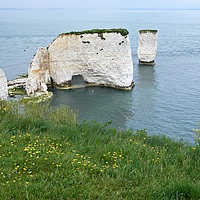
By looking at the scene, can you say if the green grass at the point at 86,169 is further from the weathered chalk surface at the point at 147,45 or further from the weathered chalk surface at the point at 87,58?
the weathered chalk surface at the point at 147,45

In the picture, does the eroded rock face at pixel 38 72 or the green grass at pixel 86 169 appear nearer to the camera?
the green grass at pixel 86 169

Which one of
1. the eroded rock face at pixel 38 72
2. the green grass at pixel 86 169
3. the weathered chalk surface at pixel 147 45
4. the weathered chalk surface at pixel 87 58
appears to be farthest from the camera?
the weathered chalk surface at pixel 147 45

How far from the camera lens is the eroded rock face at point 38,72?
31.4 meters

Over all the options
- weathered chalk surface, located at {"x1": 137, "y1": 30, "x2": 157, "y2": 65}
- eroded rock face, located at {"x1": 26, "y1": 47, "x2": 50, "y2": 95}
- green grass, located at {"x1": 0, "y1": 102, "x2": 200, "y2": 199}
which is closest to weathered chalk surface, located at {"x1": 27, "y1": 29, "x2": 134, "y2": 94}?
eroded rock face, located at {"x1": 26, "y1": 47, "x2": 50, "y2": 95}

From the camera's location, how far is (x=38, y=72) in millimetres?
32500

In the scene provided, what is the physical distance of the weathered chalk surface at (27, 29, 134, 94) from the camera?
33.4 m

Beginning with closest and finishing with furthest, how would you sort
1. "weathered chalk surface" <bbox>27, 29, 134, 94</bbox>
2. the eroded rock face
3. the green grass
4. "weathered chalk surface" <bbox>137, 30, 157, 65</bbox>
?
the green grass < the eroded rock face < "weathered chalk surface" <bbox>27, 29, 134, 94</bbox> < "weathered chalk surface" <bbox>137, 30, 157, 65</bbox>

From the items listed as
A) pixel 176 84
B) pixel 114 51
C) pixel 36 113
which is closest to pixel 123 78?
pixel 114 51

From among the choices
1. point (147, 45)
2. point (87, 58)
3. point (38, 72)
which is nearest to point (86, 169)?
point (38, 72)

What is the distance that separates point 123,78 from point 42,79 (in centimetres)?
1159

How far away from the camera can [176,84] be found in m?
37.5

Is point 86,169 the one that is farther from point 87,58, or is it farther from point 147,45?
point 147,45

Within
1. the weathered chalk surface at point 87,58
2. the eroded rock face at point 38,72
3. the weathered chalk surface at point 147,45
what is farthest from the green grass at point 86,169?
the weathered chalk surface at point 147,45

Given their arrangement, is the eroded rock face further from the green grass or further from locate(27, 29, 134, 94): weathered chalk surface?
the green grass
